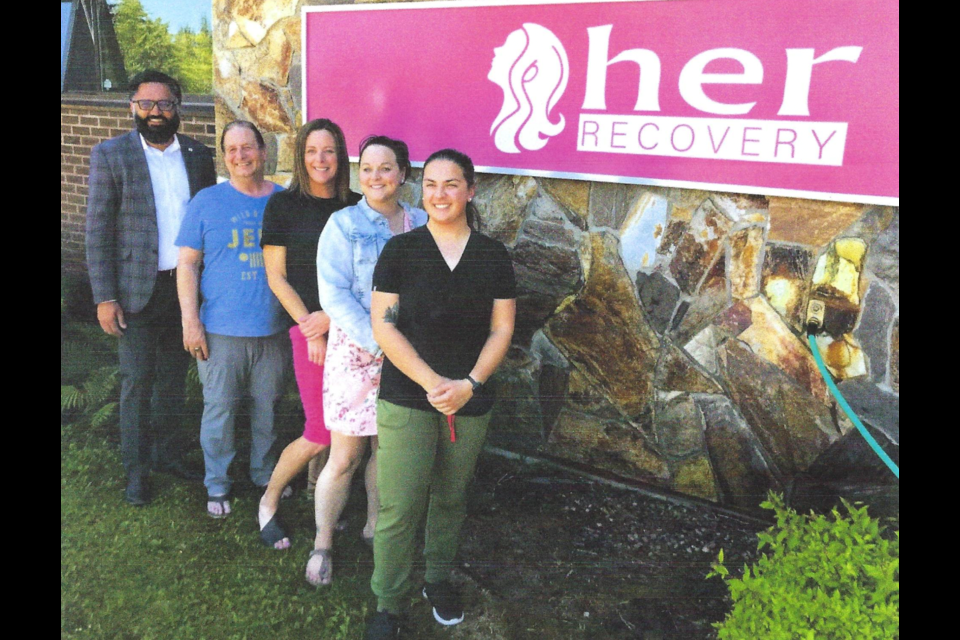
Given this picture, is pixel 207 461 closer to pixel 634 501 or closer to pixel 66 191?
pixel 634 501

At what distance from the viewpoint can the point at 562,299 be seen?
146 inches

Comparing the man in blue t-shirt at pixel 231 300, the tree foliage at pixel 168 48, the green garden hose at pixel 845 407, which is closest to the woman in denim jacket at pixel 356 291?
the man in blue t-shirt at pixel 231 300

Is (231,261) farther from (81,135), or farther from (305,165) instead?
(81,135)

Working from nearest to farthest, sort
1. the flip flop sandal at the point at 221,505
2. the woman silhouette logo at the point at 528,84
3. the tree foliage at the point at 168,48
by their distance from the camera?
A: the woman silhouette logo at the point at 528,84 → the flip flop sandal at the point at 221,505 → the tree foliage at the point at 168,48

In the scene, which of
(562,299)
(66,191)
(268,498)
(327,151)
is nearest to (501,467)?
(562,299)

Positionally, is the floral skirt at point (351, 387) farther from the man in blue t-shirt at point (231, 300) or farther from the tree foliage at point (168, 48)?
the tree foliage at point (168, 48)

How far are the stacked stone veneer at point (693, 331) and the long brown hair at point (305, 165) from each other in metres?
0.86

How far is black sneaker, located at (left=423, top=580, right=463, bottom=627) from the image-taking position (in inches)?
112

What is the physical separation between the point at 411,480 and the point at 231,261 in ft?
4.73

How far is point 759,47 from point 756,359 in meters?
1.33

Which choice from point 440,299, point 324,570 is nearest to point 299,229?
point 440,299

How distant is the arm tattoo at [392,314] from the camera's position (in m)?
2.47

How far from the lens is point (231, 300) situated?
333 centimetres

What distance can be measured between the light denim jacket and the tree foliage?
2.33 meters
